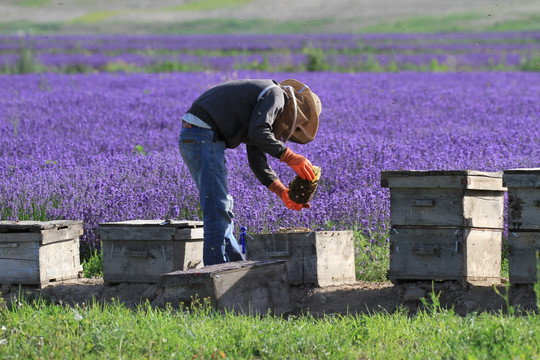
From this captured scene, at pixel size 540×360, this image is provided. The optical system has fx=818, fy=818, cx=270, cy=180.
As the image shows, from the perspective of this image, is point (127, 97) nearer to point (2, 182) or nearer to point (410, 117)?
point (410, 117)

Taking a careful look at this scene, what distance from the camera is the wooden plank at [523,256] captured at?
16.5 feet

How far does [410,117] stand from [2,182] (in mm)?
5994

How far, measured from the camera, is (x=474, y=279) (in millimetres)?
5336

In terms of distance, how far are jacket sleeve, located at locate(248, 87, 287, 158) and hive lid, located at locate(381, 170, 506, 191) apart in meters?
0.75

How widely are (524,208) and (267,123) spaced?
1.68m

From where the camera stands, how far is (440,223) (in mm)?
5242

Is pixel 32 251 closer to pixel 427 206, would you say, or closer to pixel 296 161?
pixel 296 161

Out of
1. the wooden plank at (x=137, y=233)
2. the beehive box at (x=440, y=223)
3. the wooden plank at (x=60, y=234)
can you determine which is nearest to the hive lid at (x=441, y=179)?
the beehive box at (x=440, y=223)

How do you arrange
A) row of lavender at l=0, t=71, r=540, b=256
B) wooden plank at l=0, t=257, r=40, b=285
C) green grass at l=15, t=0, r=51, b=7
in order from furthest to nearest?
green grass at l=15, t=0, r=51, b=7
row of lavender at l=0, t=71, r=540, b=256
wooden plank at l=0, t=257, r=40, b=285

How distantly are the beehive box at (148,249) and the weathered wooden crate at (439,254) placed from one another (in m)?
1.44

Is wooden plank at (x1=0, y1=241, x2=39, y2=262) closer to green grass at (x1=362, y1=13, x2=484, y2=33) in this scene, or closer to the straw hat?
the straw hat

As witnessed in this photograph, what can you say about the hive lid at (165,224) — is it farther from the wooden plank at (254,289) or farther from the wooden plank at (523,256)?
the wooden plank at (523,256)

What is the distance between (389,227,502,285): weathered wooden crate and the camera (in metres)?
5.21

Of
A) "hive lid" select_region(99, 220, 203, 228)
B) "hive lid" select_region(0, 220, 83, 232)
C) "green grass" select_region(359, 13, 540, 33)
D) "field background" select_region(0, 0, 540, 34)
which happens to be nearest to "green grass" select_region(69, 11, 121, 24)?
"field background" select_region(0, 0, 540, 34)
